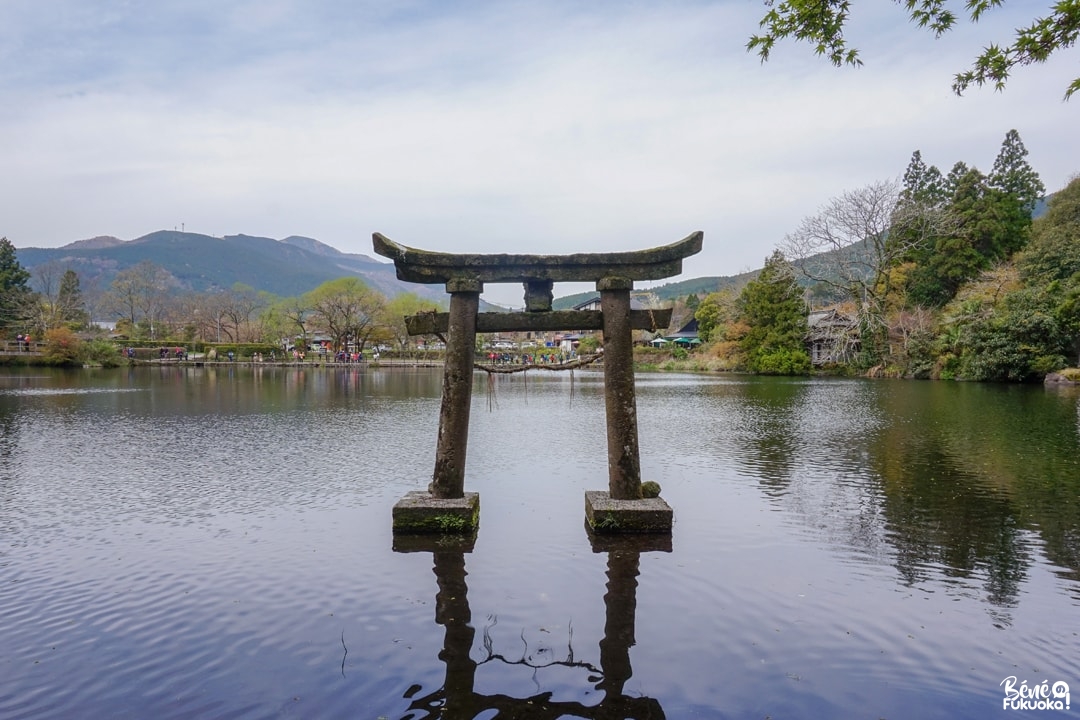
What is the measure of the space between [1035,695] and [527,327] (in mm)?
5746

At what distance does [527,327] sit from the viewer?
318 inches

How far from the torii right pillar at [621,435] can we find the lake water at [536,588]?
1.03ft

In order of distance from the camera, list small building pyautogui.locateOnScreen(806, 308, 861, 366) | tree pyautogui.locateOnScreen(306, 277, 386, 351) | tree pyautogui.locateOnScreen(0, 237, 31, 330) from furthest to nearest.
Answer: tree pyautogui.locateOnScreen(306, 277, 386, 351) → tree pyautogui.locateOnScreen(0, 237, 31, 330) → small building pyautogui.locateOnScreen(806, 308, 861, 366)

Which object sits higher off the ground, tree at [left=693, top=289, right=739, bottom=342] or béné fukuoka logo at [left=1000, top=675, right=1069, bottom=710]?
tree at [left=693, top=289, right=739, bottom=342]

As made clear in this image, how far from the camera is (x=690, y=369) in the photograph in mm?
56531

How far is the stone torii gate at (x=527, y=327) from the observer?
25.2 feet

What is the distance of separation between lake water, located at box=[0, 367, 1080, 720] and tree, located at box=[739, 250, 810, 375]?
33861mm

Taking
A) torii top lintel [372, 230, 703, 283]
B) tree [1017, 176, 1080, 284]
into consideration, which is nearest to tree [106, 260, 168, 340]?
torii top lintel [372, 230, 703, 283]

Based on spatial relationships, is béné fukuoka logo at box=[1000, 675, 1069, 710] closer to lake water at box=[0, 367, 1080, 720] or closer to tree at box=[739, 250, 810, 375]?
lake water at box=[0, 367, 1080, 720]

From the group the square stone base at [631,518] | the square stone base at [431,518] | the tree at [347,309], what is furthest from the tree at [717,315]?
the square stone base at [431,518]

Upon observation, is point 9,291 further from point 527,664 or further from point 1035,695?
point 1035,695

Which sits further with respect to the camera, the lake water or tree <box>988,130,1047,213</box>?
tree <box>988,130,1047,213</box>

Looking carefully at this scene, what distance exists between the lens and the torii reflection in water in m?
3.80

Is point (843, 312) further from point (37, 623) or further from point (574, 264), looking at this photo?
point (37, 623)
